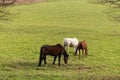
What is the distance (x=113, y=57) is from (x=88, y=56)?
1.94 m

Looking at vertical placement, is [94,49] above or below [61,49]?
below

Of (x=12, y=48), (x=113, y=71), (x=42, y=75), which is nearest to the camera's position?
(x=42, y=75)

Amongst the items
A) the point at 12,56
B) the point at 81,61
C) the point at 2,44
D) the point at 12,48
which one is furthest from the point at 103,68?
the point at 2,44

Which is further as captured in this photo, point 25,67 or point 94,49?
point 94,49

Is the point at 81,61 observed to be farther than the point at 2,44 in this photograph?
No

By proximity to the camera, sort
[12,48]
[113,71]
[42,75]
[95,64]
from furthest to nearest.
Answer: [12,48], [95,64], [113,71], [42,75]

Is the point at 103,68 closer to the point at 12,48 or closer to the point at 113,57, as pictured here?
the point at 113,57

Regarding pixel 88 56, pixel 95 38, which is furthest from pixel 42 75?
pixel 95 38

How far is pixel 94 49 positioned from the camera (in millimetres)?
28188

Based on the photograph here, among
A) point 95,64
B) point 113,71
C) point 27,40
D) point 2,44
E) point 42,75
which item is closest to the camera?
point 42,75

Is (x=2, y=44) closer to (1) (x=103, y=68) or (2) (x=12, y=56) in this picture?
(2) (x=12, y=56)

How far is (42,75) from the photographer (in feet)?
53.7

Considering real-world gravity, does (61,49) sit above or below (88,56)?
above

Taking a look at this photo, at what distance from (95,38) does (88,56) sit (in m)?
11.2
